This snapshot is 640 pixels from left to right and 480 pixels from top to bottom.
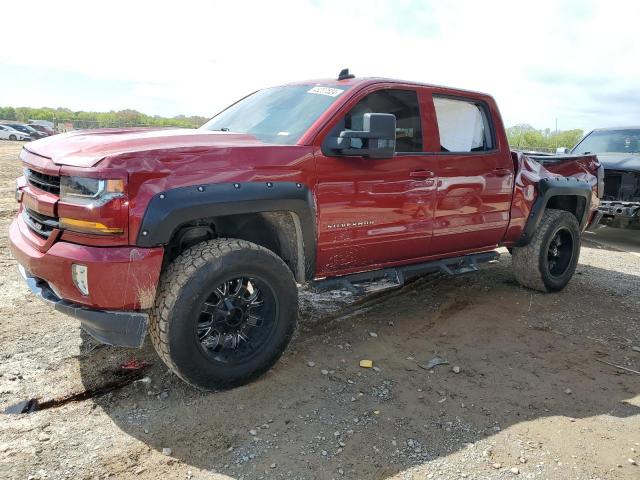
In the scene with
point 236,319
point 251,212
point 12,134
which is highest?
point 12,134

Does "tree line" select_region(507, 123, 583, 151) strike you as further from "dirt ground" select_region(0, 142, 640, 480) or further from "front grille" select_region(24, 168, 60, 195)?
"front grille" select_region(24, 168, 60, 195)

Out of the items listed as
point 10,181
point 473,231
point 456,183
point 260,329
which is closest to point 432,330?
point 473,231

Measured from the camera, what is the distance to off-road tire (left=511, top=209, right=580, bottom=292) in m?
5.27

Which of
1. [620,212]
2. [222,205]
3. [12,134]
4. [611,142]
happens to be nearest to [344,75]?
[222,205]

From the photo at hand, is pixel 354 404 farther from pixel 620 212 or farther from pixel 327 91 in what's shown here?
pixel 620 212

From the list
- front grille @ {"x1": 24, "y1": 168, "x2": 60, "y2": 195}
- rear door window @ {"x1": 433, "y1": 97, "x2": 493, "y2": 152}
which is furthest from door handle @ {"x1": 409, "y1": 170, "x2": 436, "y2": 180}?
front grille @ {"x1": 24, "y1": 168, "x2": 60, "y2": 195}

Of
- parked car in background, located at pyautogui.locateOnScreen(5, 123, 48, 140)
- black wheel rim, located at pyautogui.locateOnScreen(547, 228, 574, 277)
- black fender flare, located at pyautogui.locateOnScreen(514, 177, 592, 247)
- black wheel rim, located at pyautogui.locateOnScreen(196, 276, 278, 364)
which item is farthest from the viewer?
parked car in background, located at pyautogui.locateOnScreen(5, 123, 48, 140)

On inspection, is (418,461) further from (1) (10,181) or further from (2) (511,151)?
(1) (10,181)

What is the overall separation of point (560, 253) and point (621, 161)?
13.6 ft

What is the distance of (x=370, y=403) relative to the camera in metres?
3.18

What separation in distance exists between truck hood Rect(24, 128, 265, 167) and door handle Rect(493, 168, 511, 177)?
2.30 m

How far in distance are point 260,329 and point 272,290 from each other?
10.8 inches

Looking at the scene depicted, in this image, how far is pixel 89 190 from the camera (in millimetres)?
2723

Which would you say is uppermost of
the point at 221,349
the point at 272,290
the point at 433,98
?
the point at 433,98
